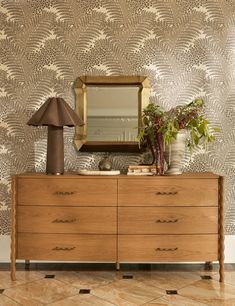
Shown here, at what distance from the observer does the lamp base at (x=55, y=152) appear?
3014mm

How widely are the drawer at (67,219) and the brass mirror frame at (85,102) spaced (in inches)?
Result: 26.6

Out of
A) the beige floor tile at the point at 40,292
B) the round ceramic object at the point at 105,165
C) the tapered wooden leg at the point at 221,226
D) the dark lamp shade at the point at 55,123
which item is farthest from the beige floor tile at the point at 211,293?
the dark lamp shade at the point at 55,123

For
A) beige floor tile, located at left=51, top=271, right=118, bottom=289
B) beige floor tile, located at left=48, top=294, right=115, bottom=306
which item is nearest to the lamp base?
beige floor tile, located at left=51, top=271, right=118, bottom=289

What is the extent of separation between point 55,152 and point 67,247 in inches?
30.5

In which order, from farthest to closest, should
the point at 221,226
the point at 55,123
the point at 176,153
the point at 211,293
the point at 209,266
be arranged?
the point at 209,266
the point at 176,153
the point at 55,123
the point at 221,226
the point at 211,293

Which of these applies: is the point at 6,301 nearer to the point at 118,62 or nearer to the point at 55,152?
the point at 55,152

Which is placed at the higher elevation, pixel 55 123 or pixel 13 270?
pixel 55 123

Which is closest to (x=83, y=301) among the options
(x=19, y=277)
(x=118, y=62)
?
(x=19, y=277)

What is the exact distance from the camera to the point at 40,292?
2666 mm

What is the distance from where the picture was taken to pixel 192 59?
3396 mm

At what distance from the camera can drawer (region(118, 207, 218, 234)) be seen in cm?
288

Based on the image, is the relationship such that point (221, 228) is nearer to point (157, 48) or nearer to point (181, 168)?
point (181, 168)

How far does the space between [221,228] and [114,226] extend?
84 cm

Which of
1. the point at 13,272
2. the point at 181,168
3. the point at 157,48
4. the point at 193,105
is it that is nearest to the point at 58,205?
the point at 13,272
